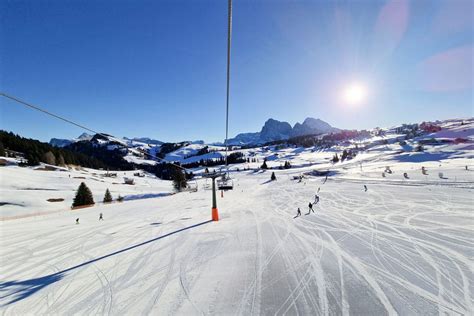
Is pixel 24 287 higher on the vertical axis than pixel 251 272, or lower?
lower

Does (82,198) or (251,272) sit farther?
(82,198)

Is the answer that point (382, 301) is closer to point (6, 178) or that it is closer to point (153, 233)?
point (153, 233)

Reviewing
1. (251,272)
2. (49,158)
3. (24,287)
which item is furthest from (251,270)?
(49,158)

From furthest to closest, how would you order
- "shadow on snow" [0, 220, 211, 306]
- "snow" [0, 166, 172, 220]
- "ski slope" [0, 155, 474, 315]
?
1. "snow" [0, 166, 172, 220]
2. "shadow on snow" [0, 220, 211, 306]
3. "ski slope" [0, 155, 474, 315]

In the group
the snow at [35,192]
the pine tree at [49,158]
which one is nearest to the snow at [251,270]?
the snow at [35,192]

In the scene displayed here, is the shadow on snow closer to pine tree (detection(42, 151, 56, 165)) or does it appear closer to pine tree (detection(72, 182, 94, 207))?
pine tree (detection(72, 182, 94, 207))

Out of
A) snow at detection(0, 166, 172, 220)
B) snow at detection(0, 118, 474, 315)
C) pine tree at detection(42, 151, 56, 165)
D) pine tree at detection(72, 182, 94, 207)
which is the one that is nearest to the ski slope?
snow at detection(0, 118, 474, 315)

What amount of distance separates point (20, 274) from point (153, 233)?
22.1 feet

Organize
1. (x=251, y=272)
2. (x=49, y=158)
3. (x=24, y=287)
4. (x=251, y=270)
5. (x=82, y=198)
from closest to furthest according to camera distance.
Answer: (x=24, y=287) → (x=251, y=272) → (x=251, y=270) → (x=82, y=198) → (x=49, y=158)

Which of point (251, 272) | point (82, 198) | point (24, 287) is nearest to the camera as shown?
point (24, 287)

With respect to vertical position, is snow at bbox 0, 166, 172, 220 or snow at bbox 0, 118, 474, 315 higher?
snow at bbox 0, 118, 474, 315

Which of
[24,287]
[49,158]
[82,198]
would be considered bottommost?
[82,198]

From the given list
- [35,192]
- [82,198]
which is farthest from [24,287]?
[35,192]

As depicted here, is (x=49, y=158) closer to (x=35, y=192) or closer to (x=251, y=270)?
(x=35, y=192)
